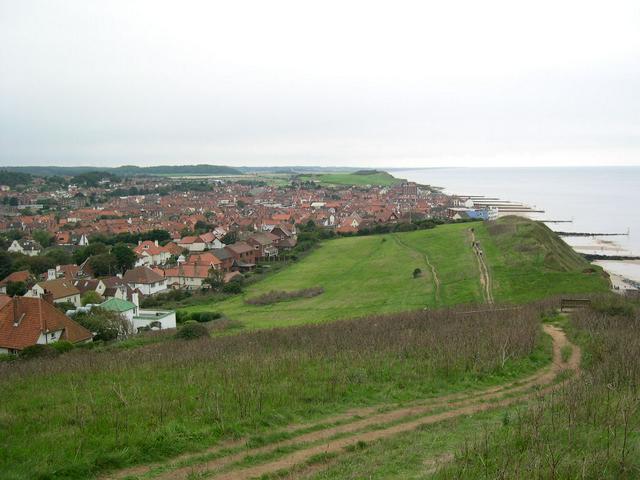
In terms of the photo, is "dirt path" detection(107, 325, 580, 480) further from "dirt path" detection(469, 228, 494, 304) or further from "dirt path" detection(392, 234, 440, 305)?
"dirt path" detection(392, 234, 440, 305)

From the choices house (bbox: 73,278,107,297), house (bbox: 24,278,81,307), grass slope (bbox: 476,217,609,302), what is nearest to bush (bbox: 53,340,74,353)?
house (bbox: 24,278,81,307)

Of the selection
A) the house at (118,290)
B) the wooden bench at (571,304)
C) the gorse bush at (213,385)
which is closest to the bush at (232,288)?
the house at (118,290)

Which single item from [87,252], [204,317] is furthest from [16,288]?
[204,317]

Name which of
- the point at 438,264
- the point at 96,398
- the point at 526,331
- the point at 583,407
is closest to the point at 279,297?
the point at 438,264

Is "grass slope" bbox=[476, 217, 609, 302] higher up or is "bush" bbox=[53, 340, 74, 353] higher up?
"grass slope" bbox=[476, 217, 609, 302]

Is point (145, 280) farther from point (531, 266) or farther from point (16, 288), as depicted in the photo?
point (531, 266)

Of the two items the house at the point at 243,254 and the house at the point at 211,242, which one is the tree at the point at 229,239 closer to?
the house at the point at 211,242

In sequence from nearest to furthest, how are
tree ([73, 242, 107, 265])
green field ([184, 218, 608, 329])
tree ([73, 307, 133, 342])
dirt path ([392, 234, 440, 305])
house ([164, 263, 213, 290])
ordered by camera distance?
tree ([73, 307, 133, 342]), green field ([184, 218, 608, 329]), dirt path ([392, 234, 440, 305]), house ([164, 263, 213, 290]), tree ([73, 242, 107, 265])
